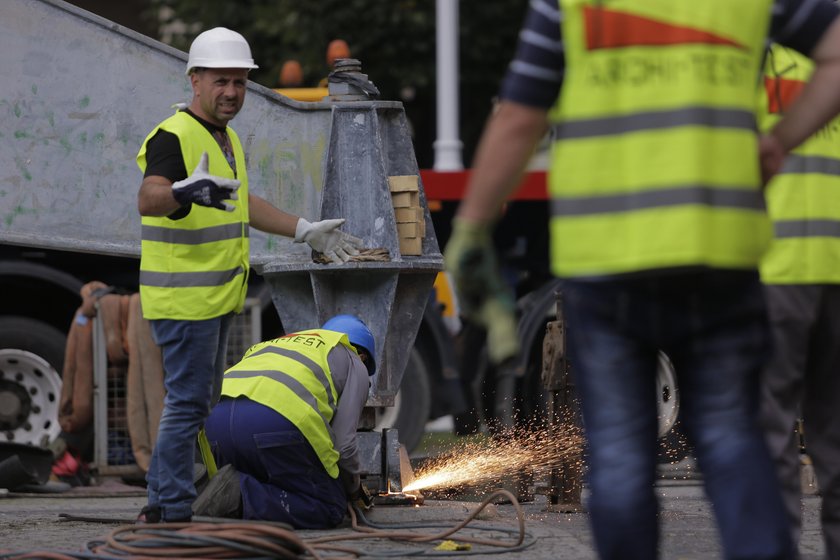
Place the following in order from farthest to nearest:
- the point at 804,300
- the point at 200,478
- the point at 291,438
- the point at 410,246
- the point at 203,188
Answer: the point at 410,246
the point at 200,478
the point at 291,438
the point at 203,188
the point at 804,300

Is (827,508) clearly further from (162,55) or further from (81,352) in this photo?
(81,352)

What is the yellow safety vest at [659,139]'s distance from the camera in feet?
9.87

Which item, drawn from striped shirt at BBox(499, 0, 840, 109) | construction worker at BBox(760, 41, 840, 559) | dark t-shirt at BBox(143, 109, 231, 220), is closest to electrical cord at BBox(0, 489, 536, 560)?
dark t-shirt at BBox(143, 109, 231, 220)

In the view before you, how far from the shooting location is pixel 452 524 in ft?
21.2

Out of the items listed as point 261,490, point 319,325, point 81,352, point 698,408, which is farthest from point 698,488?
point 698,408

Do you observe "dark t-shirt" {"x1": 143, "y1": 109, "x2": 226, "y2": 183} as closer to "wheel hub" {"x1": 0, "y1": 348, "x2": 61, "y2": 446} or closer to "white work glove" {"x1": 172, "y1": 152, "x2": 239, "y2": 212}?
"white work glove" {"x1": 172, "y1": 152, "x2": 239, "y2": 212}

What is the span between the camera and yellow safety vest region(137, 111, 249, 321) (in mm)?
6066

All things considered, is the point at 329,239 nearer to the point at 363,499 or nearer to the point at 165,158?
the point at 363,499

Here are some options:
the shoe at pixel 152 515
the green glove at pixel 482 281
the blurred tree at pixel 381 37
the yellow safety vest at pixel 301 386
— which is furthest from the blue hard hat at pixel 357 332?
the blurred tree at pixel 381 37

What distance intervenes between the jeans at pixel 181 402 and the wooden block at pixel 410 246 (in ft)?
5.16

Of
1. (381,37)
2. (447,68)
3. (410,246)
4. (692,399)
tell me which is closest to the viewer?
(692,399)

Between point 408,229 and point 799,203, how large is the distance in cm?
317

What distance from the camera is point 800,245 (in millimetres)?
4586

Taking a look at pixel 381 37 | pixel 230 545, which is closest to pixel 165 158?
pixel 230 545
